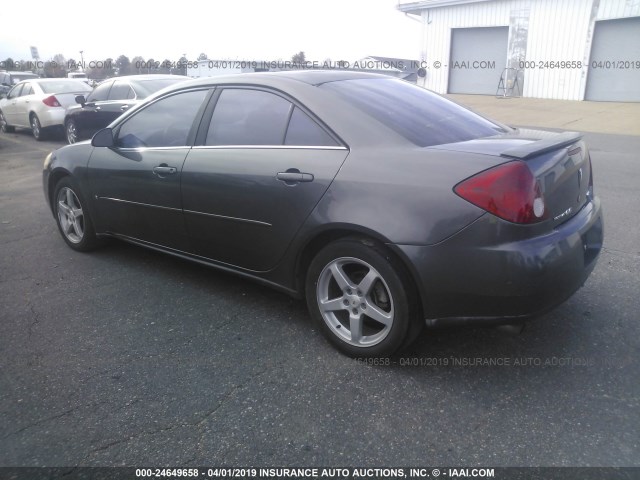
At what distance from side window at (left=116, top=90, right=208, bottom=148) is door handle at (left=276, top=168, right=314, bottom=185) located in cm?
103

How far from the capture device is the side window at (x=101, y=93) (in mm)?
11156

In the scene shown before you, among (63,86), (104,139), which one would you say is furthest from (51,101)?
(104,139)

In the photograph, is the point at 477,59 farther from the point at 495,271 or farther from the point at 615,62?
the point at 495,271

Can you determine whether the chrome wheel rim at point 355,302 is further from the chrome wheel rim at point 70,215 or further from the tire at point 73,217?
the chrome wheel rim at point 70,215

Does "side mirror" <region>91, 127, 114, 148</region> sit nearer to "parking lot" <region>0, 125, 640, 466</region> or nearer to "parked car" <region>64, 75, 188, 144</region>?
"parking lot" <region>0, 125, 640, 466</region>

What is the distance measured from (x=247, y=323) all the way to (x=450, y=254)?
147 cm

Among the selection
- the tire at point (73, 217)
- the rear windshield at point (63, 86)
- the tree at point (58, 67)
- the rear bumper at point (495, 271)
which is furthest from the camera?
the tree at point (58, 67)

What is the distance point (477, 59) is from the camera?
2255cm

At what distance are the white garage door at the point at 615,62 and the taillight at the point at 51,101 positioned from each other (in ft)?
56.7

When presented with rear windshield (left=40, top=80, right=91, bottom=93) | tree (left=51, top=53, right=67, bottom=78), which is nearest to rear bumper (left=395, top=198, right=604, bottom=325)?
rear windshield (left=40, top=80, right=91, bottom=93)

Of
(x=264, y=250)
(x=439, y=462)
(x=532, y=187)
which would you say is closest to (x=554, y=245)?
(x=532, y=187)

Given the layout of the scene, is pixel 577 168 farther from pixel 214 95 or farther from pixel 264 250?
pixel 214 95

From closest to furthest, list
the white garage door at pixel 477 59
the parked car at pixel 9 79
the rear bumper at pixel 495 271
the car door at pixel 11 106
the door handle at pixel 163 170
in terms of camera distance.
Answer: the rear bumper at pixel 495 271 < the door handle at pixel 163 170 < the car door at pixel 11 106 < the white garage door at pixel 477 59 < the parked car at pixel 9 79

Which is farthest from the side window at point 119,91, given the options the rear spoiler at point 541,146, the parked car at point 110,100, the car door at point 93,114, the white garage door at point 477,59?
the white garage door at point 477,59
